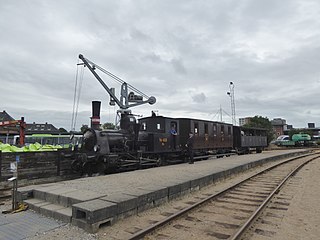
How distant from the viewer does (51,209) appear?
5574 millimetres

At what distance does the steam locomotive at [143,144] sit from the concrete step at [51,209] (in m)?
5.09

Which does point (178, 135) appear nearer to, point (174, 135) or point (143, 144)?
point (174, 135)

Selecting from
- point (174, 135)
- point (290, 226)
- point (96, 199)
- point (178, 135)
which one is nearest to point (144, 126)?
point (174, 135)

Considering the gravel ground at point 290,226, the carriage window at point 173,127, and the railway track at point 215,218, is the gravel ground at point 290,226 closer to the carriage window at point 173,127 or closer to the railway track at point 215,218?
the railway track at point 215,218

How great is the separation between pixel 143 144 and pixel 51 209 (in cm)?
882

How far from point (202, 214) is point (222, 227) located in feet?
3.02

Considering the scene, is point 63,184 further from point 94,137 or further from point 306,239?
point 306,239

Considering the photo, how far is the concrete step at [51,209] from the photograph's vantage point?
17.1 ft

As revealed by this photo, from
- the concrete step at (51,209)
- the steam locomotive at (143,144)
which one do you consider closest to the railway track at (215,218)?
the concrete step at (51,209)

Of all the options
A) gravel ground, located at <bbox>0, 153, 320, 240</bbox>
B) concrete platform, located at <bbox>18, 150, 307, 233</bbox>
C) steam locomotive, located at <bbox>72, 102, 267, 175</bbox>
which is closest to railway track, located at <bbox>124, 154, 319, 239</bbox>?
gravel ground, located at <bbox>0, 153, 320, 240</bbox>

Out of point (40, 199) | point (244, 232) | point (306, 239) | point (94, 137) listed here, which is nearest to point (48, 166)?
point (94, 137)

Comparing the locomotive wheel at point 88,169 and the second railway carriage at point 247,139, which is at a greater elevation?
the second railway carriage at point 247,139

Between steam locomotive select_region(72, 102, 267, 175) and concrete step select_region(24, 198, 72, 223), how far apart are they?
16.7 ft

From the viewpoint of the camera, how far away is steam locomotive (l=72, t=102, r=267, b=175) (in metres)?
11.6
